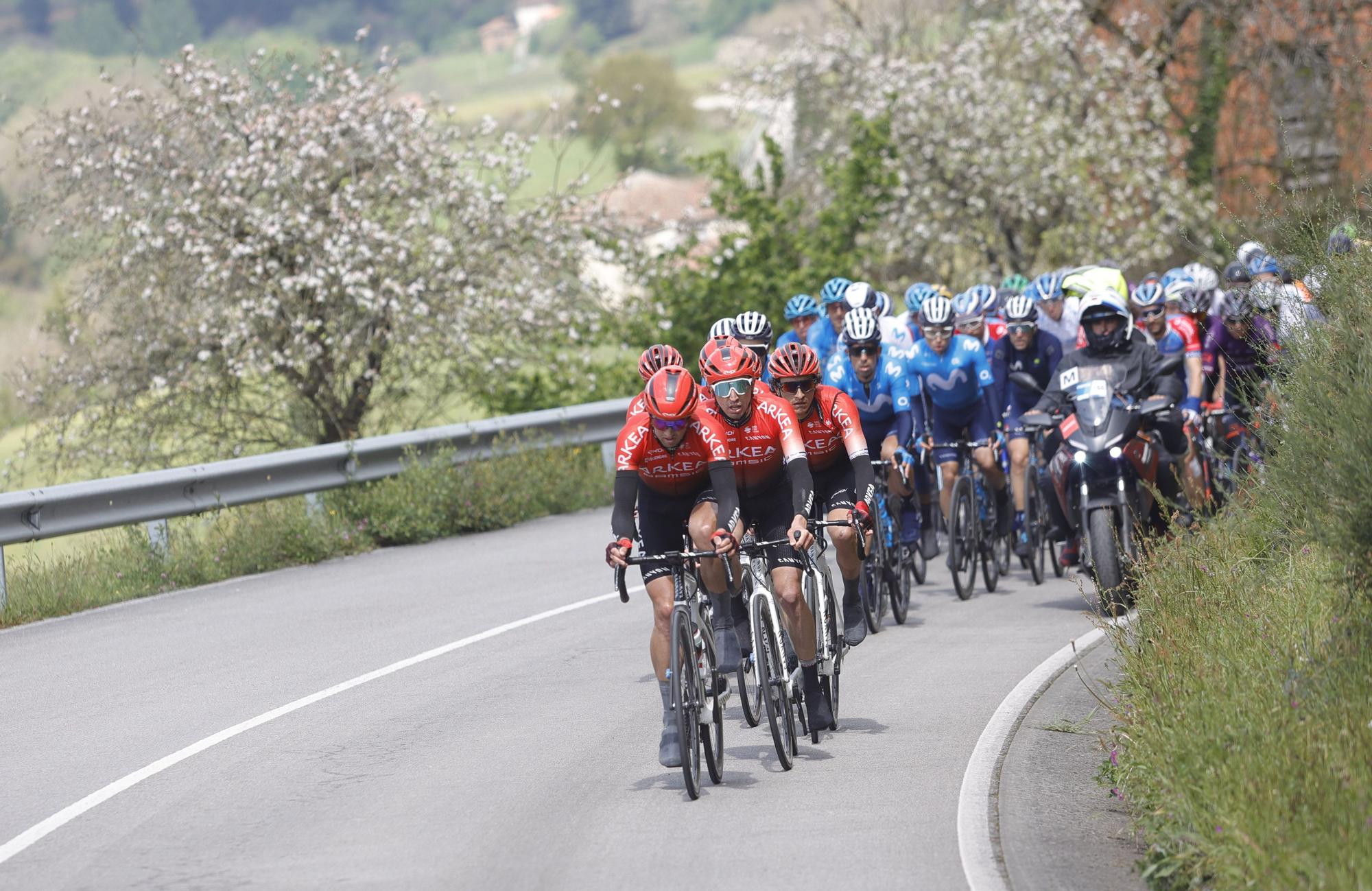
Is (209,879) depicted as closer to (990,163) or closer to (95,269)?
(95,269)

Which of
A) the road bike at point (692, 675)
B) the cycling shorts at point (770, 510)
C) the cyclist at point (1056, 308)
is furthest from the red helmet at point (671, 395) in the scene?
the cyclist at point (1056, 308)

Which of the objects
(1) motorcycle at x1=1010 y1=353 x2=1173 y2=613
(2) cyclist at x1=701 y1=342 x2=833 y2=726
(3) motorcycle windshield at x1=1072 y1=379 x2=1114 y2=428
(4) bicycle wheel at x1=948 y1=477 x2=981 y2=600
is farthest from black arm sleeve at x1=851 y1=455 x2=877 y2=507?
(4) bicycle wheel at x1=948 y1=477 x2=981 y2=600

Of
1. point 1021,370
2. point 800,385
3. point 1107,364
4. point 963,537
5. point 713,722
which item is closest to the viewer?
point 713,722

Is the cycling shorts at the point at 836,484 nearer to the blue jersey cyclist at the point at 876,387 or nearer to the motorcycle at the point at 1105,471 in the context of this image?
the blue jersey cyclist at the point at 876,387

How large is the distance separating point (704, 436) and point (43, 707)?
13.3 feet

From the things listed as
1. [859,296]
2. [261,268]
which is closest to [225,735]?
[859,296]

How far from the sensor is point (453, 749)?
8.93m

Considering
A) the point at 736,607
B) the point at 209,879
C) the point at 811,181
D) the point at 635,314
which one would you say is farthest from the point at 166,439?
the point at 811,181

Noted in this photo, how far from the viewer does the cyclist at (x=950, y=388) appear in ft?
44.4

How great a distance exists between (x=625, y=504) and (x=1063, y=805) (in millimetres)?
2266

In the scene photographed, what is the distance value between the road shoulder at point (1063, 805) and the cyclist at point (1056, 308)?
508 cm

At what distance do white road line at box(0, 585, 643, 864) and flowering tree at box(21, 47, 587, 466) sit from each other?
9.13 meters

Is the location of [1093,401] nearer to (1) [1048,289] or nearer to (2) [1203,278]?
(1) [1048,289]

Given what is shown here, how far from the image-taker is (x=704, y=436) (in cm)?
845
